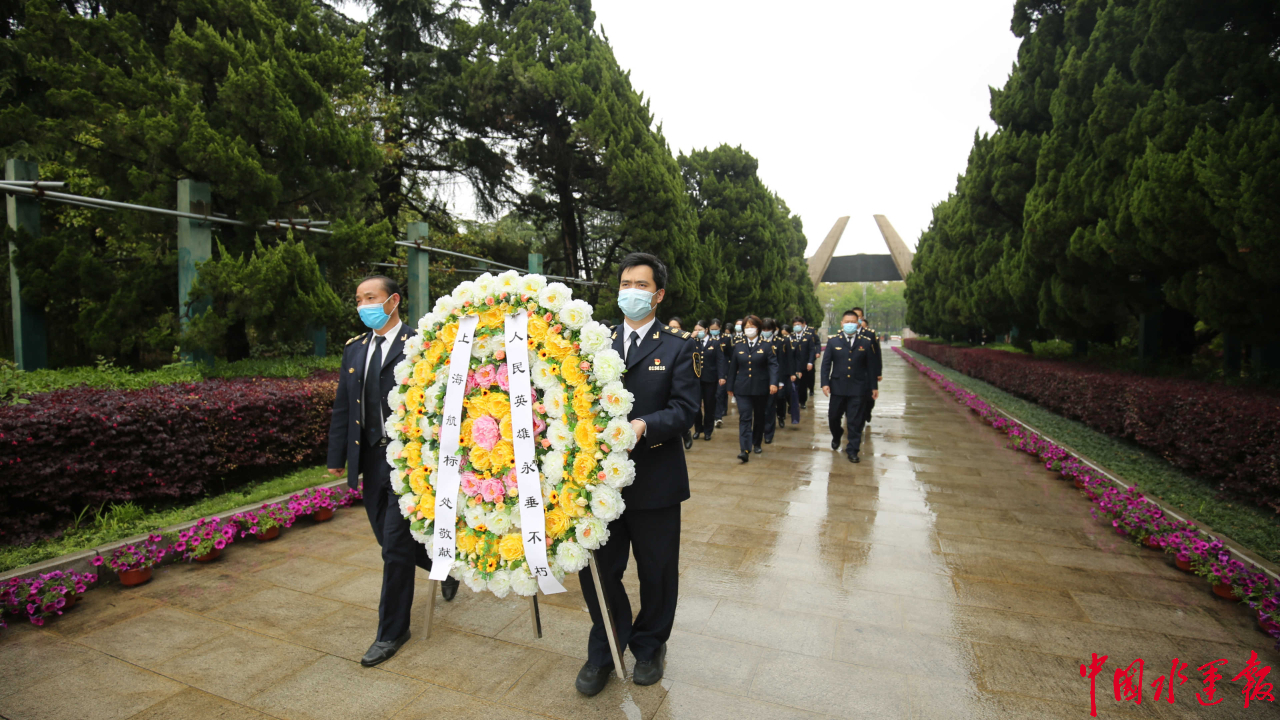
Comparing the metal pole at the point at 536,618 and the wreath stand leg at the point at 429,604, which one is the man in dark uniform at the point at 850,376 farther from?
the wreath stand leg at the point at 429,604

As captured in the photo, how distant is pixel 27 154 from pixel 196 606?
362 inches

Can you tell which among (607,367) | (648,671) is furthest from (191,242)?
(648,671)

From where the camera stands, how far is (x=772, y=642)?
294cm

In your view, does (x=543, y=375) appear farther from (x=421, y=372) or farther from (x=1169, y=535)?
(x=1169, y=535)

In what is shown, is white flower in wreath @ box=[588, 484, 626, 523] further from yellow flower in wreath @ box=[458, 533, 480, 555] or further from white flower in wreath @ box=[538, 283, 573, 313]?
white flower in wreath @ box=[538, 283, 573, 313]

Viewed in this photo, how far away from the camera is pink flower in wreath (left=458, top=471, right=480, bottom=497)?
2537 millimetres

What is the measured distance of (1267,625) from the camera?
2.96 metres

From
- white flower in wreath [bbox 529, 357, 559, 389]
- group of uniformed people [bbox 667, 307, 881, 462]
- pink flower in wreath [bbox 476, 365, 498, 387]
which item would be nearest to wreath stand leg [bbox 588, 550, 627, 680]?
white flower in wreath [bbox 529, 357, 559, 389]

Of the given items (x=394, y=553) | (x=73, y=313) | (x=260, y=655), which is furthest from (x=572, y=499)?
(x=73, y=313)

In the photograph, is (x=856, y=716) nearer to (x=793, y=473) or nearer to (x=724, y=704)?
(x=724, y=704)

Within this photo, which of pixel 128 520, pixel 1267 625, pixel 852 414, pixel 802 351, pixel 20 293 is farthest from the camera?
pixel 802 351

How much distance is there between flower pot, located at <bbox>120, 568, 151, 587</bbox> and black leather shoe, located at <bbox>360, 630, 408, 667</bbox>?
1.78 metres

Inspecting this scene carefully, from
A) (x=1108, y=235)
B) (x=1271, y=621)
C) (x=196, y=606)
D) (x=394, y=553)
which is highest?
(x=1108, y=235)

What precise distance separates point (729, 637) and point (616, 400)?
4.83 feet
